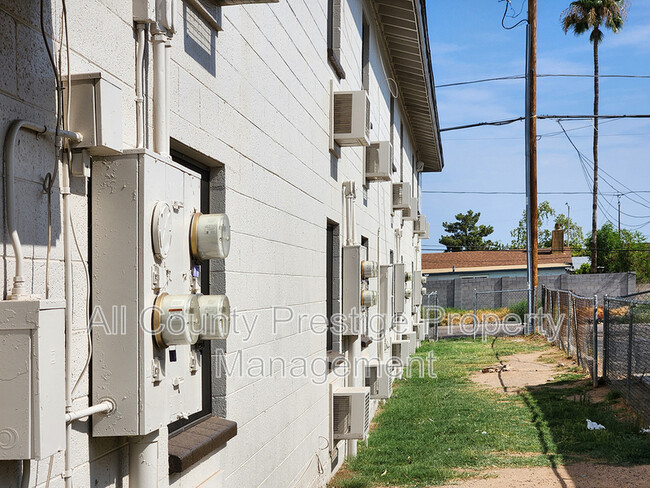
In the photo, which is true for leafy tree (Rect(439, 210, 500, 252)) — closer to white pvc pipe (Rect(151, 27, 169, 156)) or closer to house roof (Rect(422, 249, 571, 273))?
house roof (Rect(422, 249, 571, 273))

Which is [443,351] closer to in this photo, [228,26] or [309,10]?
[309,10]

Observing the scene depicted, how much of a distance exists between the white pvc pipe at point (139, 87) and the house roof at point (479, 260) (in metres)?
48.4

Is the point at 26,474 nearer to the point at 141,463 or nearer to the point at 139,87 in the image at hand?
the point at 141,463

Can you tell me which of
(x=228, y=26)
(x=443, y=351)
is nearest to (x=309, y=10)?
(x=228, y=26)

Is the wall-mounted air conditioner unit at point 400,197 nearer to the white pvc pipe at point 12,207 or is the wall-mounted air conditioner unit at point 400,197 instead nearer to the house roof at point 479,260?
the white pvc pipe at point 12,207

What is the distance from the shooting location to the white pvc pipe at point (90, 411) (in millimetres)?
2491

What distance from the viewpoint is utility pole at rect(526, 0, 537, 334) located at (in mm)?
26156

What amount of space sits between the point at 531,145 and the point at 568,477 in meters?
20.4

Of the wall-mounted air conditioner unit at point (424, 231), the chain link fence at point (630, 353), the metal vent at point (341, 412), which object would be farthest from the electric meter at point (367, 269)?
the wall-mounted air conditioner unit at point (424, 231)

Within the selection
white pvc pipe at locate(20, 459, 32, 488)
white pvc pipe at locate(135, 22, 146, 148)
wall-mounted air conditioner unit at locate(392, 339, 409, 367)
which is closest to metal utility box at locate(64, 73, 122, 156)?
white pvc pipe at locate(135, 22, 146, 148)

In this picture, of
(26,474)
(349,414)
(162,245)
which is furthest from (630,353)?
(26,474)

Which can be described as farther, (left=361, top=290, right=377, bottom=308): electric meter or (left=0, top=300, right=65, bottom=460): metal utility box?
(left=361, top=290, right=377, bottom=308): electric meter

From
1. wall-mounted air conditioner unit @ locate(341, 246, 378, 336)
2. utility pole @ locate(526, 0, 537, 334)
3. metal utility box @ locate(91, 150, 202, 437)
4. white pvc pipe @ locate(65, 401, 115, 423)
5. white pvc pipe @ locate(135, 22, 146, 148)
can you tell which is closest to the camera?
white pvc pipe @ locate(65, 401, 115, 423)

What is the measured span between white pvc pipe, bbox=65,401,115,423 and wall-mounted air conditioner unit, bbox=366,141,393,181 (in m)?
8.14
